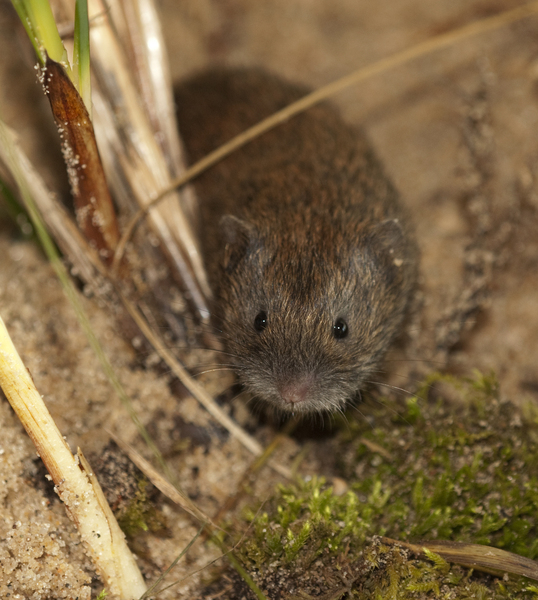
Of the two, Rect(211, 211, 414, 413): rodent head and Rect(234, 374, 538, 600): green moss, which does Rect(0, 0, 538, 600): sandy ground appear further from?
Rect(211, 211, 414, 413): rodent head

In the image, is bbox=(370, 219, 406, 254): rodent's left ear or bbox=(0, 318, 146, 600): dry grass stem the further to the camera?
bbox=(370, 219, 406, 254): rodent's left ear

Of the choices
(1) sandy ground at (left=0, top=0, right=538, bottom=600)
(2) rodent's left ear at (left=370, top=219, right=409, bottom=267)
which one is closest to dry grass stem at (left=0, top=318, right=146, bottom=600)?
(1) sandy ground at (left=0, top=0, right=538, bottom=600)

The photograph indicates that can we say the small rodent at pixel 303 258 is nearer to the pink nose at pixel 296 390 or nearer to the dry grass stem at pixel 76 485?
the pink nose at pixel 296 390

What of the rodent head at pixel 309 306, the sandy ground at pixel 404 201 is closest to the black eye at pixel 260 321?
the rodent head at pixel 309 306

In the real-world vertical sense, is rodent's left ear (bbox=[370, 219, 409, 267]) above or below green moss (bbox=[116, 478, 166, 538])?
above

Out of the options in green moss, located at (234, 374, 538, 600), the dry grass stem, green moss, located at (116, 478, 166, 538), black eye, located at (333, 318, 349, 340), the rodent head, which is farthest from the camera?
black eye, located at (333, 318, 349, 340)

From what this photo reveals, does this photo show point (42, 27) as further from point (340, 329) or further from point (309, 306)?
point (340, 329)

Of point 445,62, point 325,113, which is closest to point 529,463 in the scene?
point 325,113

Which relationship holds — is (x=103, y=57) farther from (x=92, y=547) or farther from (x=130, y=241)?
(x=92, y=547)

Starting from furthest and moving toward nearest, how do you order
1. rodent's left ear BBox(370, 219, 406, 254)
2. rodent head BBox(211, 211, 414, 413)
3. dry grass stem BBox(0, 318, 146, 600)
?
1. rodent's left ear BBox(370, 219, 406, 254)
2. rodent head BBox(211, 211, 414, 413)
3. dry grass stem BBox(0, 318, 146, 600)
